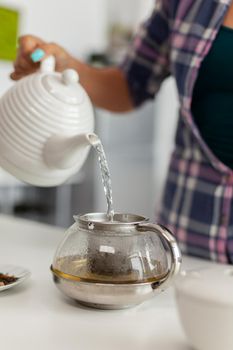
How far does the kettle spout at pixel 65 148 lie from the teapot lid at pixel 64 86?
50 mm

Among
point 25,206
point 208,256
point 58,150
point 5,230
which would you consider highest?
point 58,150

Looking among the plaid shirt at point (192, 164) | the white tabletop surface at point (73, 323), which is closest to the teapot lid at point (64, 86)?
the white tabletop surface at point (73, 323)

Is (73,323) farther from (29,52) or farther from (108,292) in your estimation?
(29,52)

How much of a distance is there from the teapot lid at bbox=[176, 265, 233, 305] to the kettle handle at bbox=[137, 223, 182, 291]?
0.08 metres

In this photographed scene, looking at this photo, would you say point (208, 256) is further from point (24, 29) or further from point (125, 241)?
point (24, 29)

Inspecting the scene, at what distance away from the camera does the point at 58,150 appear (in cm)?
70

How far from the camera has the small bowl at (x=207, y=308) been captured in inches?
18.8

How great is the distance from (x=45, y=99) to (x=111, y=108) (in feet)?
1.96

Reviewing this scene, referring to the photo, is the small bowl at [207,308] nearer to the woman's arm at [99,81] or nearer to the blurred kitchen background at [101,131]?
the woman's arm at [99,81]

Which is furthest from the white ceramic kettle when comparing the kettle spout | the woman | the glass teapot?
the woman

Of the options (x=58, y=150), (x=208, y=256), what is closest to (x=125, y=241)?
(x=58, y=150)

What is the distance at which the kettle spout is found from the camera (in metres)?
0.67

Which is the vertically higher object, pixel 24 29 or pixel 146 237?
pixel 146 237

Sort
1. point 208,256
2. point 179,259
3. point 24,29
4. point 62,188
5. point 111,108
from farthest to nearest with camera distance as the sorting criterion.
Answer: point 62,188 → point 24,29 → point 111,108 → point 208,256 → point 179,259
